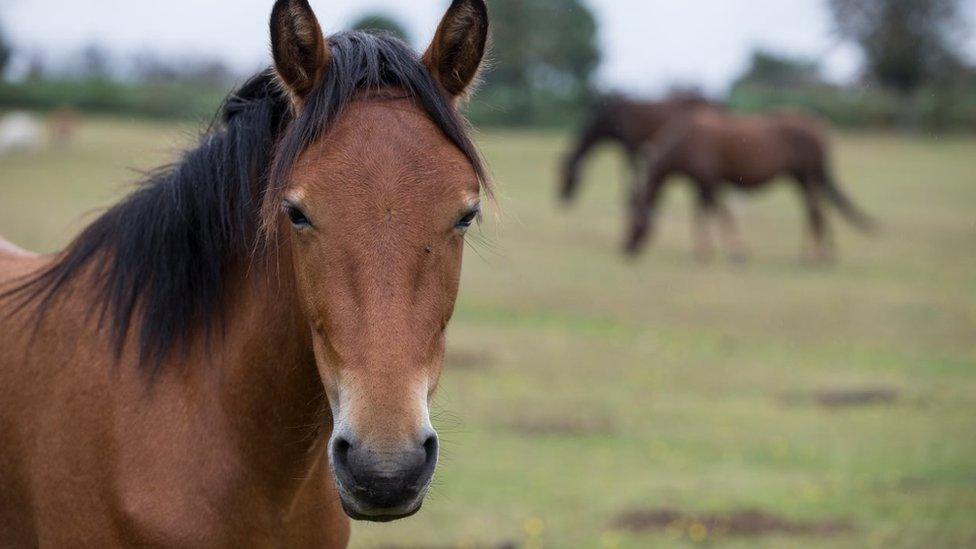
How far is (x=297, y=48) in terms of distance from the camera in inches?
101


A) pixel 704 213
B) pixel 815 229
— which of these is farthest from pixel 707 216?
pixel 815 229

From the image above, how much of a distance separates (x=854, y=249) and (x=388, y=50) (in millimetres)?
18554

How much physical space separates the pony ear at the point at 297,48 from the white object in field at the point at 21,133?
25.6m

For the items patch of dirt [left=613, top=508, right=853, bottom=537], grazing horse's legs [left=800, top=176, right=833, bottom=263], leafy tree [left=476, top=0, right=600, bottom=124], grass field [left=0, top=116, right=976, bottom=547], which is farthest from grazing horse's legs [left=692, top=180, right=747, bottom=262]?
leafy tree [left=476, top=0, right=600, bottom=124]

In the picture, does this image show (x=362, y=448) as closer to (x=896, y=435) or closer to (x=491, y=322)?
(x=896, y=435)

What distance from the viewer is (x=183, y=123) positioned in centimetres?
342

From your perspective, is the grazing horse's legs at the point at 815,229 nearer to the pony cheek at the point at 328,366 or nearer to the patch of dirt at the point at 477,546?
the patch of dirt at the point at 477,546

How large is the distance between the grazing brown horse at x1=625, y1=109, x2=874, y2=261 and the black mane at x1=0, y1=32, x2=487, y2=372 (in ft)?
52.2

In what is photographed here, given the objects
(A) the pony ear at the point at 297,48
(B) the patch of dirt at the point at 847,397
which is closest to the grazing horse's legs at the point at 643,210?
(B) the patch of dirt at the point at 847,397

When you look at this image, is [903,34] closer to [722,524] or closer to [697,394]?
[697,394]

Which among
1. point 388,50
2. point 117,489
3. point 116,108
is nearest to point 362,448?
point 117,489

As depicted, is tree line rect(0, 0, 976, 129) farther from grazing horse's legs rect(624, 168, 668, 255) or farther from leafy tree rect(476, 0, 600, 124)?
grazing horse's legs rect(624, 168, 668, 255)

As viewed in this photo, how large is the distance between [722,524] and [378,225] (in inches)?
191

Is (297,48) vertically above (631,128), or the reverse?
(297,48)
